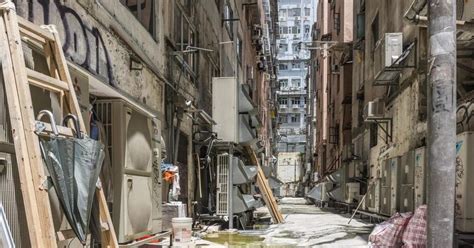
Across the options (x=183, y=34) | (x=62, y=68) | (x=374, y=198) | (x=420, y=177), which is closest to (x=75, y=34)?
(x=62, y=68)

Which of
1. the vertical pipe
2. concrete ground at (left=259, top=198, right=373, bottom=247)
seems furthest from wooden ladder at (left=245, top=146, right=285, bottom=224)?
the vertical pipe

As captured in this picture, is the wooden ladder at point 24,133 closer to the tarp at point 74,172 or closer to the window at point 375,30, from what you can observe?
the tarp at point 74,172

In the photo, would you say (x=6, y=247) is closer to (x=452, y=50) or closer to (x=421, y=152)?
(x=452, y=50)

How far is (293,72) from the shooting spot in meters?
81.9

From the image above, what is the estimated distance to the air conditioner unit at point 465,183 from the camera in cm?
714

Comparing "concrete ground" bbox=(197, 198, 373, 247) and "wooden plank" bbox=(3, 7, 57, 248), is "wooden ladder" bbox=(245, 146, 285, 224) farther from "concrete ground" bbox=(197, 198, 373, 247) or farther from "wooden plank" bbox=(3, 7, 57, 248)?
"wooden plank" bbox=(3, 7, 57, 248)

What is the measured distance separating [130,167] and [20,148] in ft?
9.04

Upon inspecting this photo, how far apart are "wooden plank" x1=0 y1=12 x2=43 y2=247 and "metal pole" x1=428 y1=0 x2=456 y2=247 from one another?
314cm

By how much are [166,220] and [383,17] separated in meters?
11.1

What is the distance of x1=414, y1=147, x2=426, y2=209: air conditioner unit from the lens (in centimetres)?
945

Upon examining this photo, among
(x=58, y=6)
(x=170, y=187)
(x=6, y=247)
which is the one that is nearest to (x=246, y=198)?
(x=170, y=187)

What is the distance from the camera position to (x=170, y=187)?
30.7ft

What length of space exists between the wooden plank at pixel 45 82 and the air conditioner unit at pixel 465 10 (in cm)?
547

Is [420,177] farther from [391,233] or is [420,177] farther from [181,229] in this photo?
[181,229]
